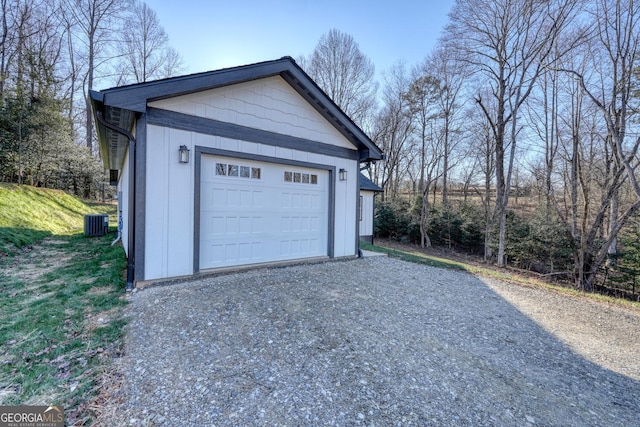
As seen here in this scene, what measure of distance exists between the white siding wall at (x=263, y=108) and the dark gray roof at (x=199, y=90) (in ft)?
0.48

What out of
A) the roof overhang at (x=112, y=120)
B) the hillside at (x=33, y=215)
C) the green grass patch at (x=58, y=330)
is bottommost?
the green grass patch at (x=58, y=330)

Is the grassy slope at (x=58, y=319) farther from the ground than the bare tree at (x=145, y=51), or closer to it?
closer to it

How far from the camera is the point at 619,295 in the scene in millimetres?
9289

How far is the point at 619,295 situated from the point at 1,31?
26.4 meters

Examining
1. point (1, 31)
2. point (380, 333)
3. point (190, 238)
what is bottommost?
point (380, 333)

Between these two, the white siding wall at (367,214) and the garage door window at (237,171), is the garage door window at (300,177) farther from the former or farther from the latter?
→ the white siding wall at (367,214)

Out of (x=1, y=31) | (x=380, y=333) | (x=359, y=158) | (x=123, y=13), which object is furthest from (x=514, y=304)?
(x=123, y=13)

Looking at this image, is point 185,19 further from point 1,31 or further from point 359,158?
point 1,31

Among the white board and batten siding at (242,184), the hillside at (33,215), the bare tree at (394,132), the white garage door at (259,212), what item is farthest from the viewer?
the bare tree at (394,132)

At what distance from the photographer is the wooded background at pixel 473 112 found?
352 inches

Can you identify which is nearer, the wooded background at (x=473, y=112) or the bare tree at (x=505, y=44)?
the wooded background at (x=473, y=112)

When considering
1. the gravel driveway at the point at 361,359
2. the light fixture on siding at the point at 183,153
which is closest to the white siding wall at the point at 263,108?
the light fixture on siding at the point at 183,153

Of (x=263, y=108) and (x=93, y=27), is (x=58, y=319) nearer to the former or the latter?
(x=263, y=108)

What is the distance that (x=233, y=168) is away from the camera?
5.62 metres
